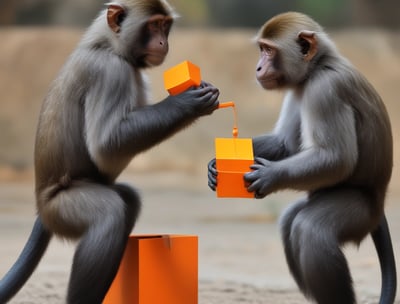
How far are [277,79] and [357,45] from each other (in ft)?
47.3

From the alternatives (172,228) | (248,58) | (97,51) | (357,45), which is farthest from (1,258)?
(357,45)

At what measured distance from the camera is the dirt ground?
12516mm

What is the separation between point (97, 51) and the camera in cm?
656

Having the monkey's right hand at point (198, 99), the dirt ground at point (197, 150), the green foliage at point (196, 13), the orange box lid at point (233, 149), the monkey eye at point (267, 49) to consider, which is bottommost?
the dirt ground at point (197, 150)

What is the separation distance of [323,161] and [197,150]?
12.6m

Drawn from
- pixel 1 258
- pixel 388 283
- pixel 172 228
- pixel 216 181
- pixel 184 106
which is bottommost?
pixel 172 228

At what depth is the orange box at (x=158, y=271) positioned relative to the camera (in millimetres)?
6508

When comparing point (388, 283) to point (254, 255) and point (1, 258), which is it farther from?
point (1, 258)

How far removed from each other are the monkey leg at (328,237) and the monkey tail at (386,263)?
55 centimetres

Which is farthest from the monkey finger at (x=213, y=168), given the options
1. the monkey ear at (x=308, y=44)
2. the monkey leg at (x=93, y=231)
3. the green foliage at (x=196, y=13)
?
the green foliage at (x=196, y=13)

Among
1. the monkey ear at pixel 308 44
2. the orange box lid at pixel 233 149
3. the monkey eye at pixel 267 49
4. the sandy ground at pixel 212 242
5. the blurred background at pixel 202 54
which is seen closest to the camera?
the orange box lid at pixel 233 149

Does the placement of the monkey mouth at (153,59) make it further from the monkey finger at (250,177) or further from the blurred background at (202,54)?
the blurred background at (202,54)

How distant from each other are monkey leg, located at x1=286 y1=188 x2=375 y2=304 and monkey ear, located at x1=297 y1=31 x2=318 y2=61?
1.09 m

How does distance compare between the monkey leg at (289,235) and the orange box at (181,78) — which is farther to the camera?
the monkey leg at (289,235)
